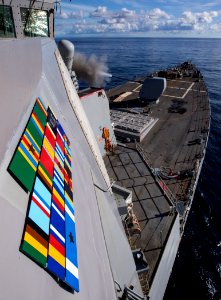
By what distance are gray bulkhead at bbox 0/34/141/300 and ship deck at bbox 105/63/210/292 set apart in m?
7.49

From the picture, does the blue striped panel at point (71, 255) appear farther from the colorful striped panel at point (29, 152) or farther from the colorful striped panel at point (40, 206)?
the colorful striped panel at point (29, 152)

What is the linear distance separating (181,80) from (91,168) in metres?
53.2

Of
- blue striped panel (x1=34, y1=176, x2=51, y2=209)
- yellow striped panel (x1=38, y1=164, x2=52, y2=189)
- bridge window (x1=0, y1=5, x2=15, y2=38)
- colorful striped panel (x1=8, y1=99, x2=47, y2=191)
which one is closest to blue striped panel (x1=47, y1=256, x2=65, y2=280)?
blue striped panel (x1=34, y1=176, x2=51, y2=209)

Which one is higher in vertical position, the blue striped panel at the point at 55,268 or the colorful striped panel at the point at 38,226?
the colorful striped panel at the point at 38,226

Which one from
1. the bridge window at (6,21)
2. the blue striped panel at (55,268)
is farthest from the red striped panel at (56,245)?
the bridge window at (6,21)

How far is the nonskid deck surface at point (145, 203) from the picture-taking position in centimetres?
1528

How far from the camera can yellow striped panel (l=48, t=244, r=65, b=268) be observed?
363 cm

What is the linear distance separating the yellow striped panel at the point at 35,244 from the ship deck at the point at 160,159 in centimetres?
1184

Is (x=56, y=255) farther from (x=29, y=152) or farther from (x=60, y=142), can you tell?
(x=60, y=142)

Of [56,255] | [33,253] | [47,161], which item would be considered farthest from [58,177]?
[33,253]

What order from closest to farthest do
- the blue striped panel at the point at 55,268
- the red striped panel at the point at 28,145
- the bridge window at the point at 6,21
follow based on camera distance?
1. the blue striped panel at the point at 55,268
2. the red striped panel at the point at 28,145
3. the bridge window at the point at 6,21

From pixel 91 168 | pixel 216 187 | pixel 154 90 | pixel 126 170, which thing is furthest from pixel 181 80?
pixel 91 168

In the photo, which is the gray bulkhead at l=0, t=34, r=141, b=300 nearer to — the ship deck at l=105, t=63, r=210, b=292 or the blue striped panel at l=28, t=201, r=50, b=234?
the blue striped panel at l=28, t=201, r=50, b=234

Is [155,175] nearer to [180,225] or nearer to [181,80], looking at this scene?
[180,225]
